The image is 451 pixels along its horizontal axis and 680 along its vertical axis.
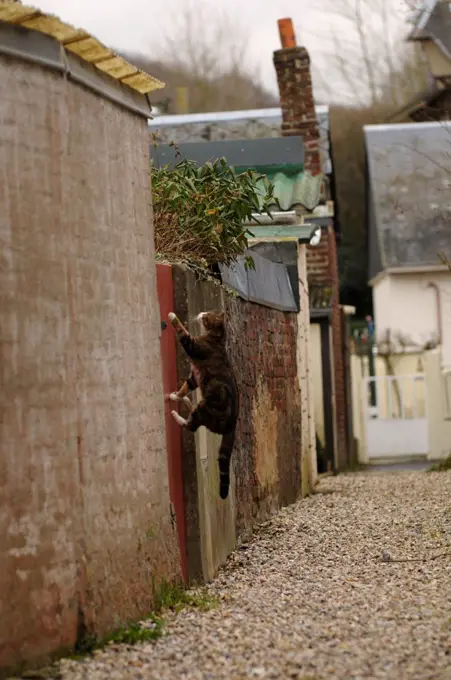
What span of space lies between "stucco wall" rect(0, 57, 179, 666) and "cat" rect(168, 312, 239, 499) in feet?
2.48

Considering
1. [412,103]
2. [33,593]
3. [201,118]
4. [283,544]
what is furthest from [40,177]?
[412,103]

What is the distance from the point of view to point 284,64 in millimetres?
19812

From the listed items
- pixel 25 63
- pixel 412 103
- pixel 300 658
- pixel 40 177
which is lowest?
pixel 300 658

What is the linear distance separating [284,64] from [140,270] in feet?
44.3

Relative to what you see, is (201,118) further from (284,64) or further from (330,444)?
(330,444)

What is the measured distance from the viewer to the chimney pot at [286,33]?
67.0 ft

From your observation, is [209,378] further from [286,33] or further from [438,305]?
[438,305]

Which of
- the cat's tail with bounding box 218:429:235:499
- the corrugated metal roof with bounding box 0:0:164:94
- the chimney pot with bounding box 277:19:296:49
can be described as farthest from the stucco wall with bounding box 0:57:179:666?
the chimney pot with bounding box 277:19:296:49

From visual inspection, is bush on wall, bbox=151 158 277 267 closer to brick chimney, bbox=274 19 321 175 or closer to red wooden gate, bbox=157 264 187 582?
red wooden gate, bbox=157 264 187 582

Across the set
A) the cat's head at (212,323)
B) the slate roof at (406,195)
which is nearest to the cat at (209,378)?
the cat's head at (212,323)

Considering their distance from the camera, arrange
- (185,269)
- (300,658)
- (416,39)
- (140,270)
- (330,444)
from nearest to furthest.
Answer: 1. (300,658)
2. (140,270)
3. (185,269)
4. (330,444)
5. (416,39)

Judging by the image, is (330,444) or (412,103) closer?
(330,444)

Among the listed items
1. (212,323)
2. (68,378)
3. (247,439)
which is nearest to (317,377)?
(247,439)

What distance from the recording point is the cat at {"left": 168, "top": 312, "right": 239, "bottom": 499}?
24.8 ft
